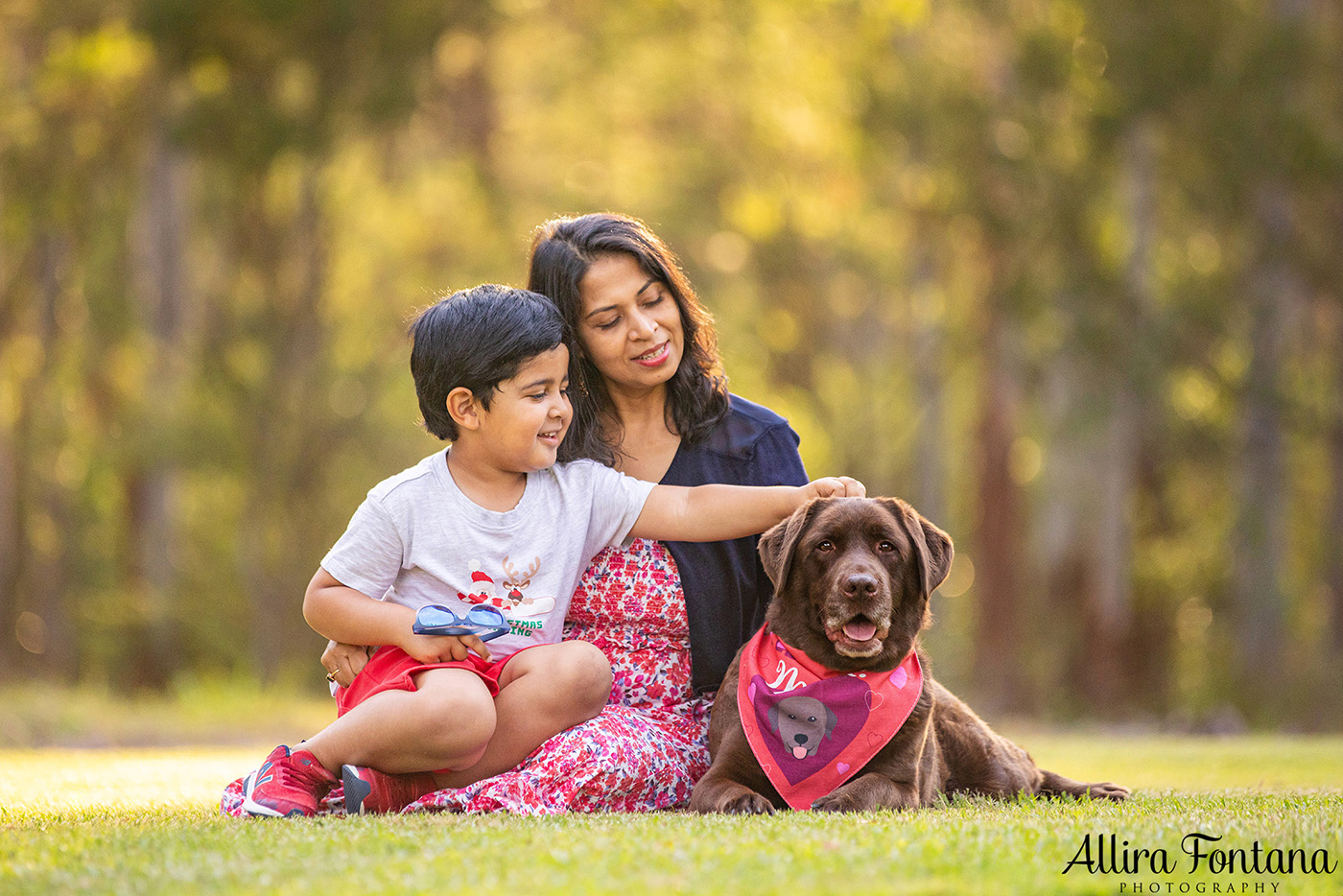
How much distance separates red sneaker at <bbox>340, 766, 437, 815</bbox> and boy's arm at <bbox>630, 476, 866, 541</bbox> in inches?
42.4

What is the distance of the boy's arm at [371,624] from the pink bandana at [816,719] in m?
0.83

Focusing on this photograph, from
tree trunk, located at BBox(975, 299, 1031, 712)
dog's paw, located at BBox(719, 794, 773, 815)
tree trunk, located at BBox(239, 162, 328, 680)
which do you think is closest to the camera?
dog's paw, located at BBox(719, 794, 773, 815)

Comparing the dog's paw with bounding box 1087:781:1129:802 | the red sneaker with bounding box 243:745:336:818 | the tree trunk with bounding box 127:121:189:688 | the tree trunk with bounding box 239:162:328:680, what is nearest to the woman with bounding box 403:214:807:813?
the red sneaker with bounding box 243:745:336:818

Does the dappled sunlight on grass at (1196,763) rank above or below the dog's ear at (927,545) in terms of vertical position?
below

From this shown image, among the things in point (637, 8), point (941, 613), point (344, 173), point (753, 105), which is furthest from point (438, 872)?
point (637, 8)

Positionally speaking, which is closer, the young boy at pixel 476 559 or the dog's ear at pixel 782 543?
the young boy at pixel 476 559

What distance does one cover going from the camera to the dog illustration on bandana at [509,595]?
4.13 metres

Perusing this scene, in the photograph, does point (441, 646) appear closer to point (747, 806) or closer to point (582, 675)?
point (582, 675)

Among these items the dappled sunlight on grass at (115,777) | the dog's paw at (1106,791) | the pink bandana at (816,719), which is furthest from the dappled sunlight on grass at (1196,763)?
the dappled sunlight on grass at (115,777)

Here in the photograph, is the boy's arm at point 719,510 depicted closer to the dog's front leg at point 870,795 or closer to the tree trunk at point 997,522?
the dog's front leg at point 870,795

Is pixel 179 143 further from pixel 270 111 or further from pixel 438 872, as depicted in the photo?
pixel 438 872

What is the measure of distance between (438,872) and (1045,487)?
14088mm

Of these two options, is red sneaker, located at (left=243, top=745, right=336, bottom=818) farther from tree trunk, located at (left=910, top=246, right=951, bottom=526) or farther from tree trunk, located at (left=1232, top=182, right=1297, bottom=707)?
tree trunk, located at (left=910, top=246, right=951, bottom=526)

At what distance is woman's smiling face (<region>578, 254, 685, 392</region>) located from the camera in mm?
4691
